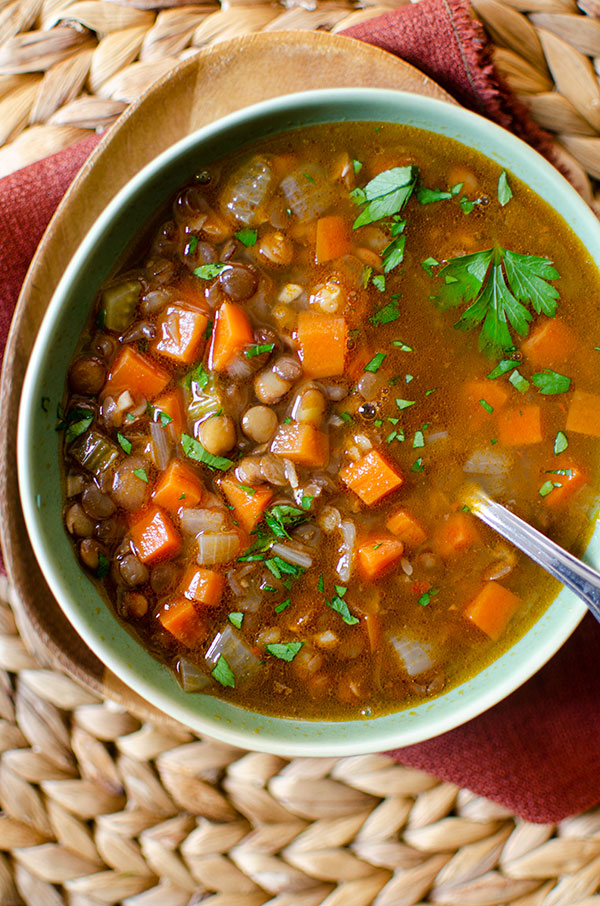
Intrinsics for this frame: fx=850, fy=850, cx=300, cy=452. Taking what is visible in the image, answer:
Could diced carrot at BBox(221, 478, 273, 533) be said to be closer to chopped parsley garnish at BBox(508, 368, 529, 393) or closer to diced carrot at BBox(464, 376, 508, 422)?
diced carrot at BBox(464, 376, 508, 422)

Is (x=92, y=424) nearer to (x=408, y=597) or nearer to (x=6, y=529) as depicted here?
(x=6, y=529)

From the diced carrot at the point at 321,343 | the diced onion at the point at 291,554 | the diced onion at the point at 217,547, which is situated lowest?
the diced onion at the point at 291,554

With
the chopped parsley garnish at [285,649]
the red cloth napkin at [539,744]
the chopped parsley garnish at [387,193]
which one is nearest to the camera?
the chopped parsley garnish at [387,193]

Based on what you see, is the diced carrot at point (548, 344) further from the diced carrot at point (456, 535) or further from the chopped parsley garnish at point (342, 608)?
the chopped parsley garnish at point (342, 608)

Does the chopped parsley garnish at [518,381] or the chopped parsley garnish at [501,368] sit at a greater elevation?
the chopped parsley garnish at [501,368]

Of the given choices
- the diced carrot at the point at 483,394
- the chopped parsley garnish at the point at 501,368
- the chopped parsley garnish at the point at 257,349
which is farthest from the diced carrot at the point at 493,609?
the chopped parsley garnish at the point at 257,349

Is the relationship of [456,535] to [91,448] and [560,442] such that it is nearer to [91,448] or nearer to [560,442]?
[560,442]
